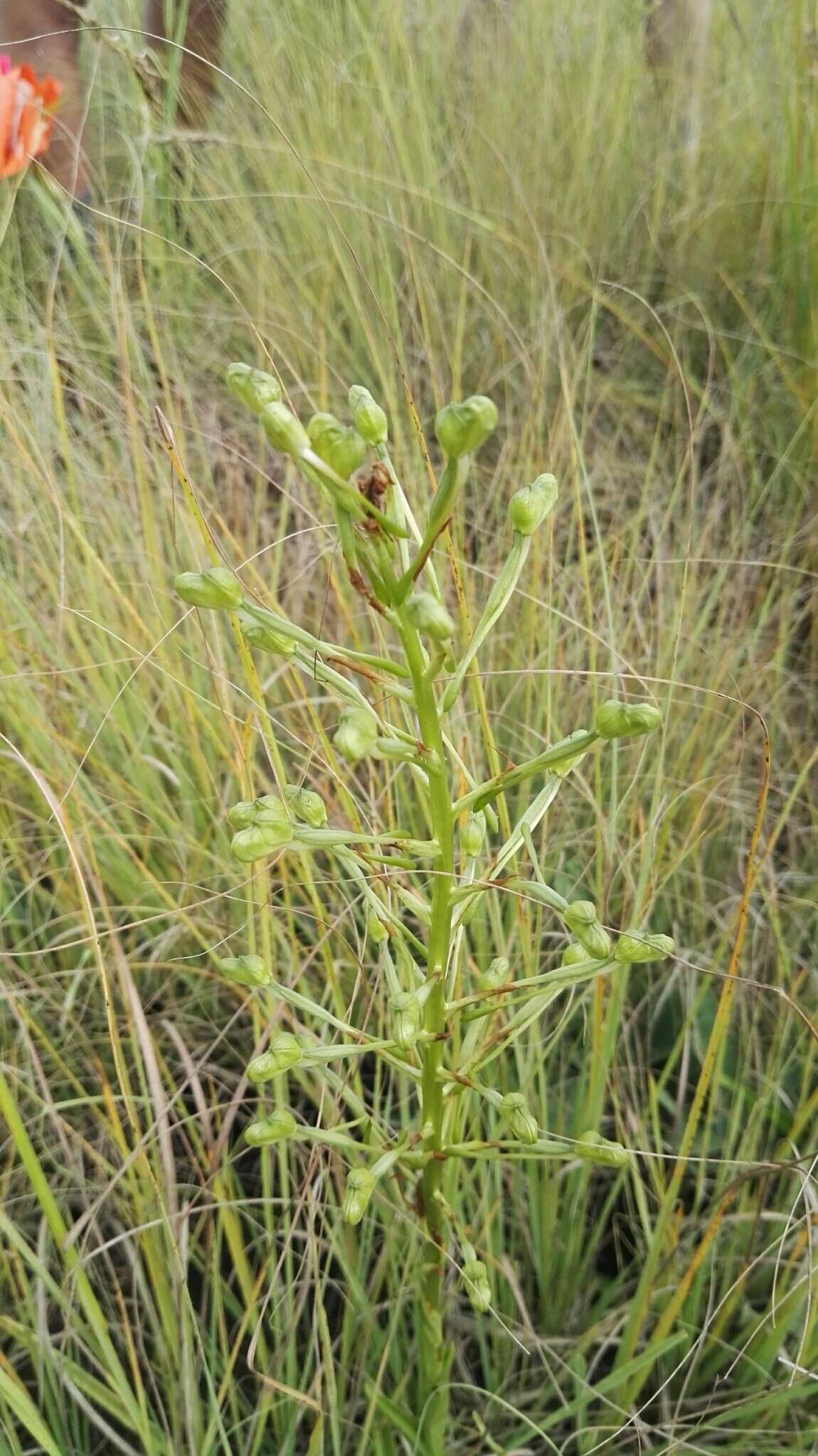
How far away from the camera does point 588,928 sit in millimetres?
672

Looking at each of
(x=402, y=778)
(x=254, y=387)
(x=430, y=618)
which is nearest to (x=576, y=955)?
(x=430, y=618)

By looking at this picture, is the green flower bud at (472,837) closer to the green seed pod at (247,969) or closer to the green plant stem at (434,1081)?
the green plant stem at (434,1081)

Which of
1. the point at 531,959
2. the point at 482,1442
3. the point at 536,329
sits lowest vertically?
the point at 482,1442

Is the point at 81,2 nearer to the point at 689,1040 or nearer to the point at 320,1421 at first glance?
the point at 689,1040

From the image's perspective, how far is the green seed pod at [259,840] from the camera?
0.62 metres

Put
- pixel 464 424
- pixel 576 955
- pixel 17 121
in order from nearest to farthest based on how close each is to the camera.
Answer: pixel 464 424
pixel 576 955
pixel 17 121

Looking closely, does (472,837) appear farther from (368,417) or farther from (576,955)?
(368,417)

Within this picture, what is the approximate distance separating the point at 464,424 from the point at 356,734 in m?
0.16

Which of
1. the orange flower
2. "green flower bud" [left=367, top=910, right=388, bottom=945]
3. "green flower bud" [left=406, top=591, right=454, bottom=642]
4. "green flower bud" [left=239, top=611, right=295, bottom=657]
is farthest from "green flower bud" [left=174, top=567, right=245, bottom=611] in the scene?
the orange flower

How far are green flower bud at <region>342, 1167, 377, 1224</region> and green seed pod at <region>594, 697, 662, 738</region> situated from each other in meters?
Answer: 0.31

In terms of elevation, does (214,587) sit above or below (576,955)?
above

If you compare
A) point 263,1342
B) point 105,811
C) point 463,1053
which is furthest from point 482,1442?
point 105,811

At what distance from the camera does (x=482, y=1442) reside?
3.23 ft

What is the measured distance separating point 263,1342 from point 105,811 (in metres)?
0.59
